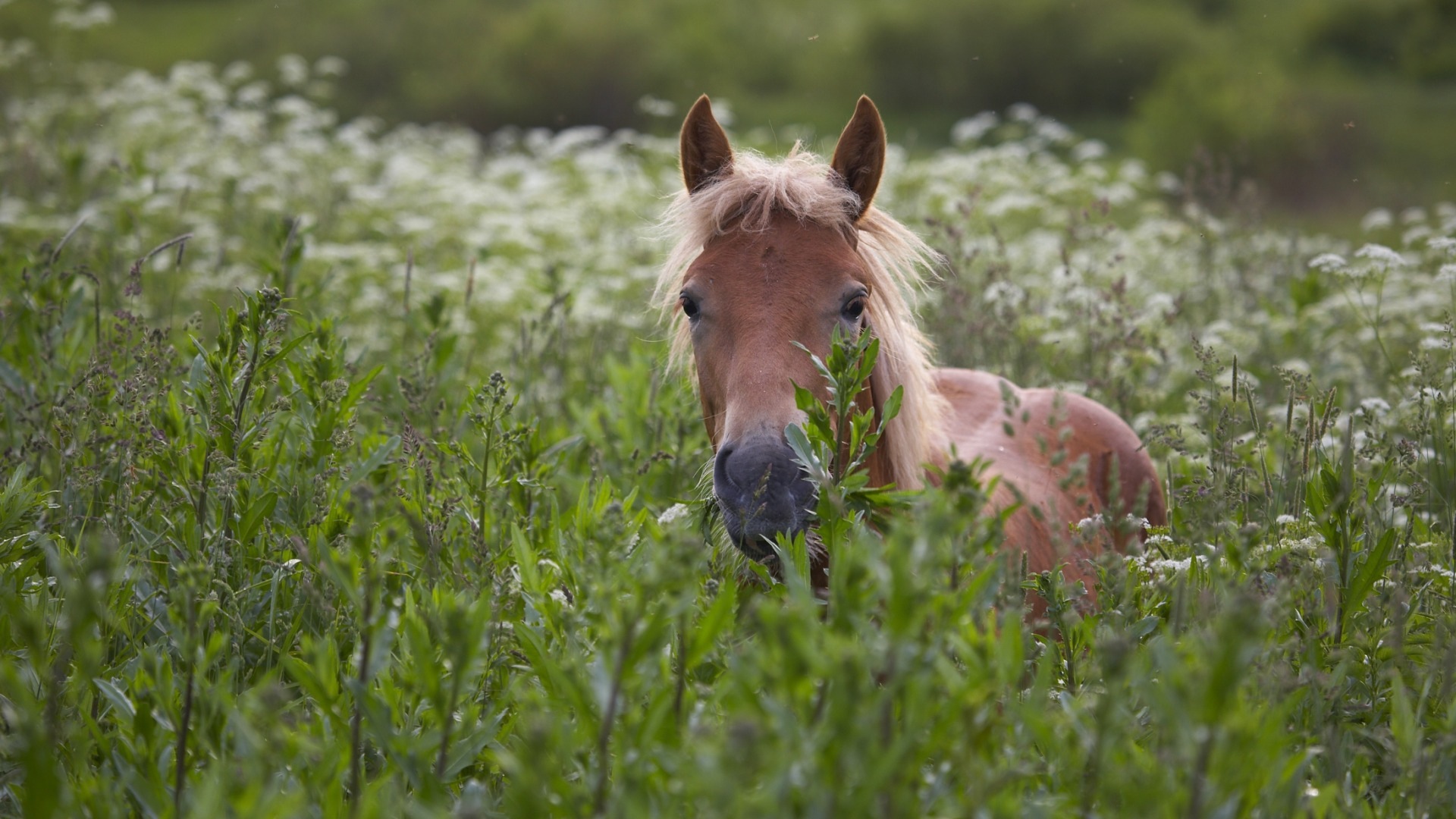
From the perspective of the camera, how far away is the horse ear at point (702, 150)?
3.31 metres

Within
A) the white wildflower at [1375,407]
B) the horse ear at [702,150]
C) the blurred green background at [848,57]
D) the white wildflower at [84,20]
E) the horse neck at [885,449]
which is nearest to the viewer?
the horse neck at [885,449]

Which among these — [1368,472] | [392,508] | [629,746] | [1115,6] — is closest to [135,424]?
[392,508]

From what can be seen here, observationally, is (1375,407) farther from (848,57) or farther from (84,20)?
(848,57)

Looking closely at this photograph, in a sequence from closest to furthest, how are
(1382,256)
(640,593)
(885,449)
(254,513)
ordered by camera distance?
(640,593) < (254,513) < (885,449) < (1382,256)

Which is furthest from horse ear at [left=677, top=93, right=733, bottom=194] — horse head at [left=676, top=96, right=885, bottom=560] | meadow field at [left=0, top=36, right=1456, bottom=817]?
meadow field at [left=0, top=36, right=1456, bottom=817]

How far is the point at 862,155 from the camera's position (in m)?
3.26

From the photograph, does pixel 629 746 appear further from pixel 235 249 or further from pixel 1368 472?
pixel 235 249

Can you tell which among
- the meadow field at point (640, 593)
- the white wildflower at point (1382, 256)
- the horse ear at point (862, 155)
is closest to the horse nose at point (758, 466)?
the meadow field at point (640, 593)

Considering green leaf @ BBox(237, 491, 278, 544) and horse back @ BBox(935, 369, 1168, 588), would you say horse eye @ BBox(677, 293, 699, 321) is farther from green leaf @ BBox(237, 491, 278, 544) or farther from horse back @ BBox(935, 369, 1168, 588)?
green leaf @ BBox(237, 491, 278, 544)

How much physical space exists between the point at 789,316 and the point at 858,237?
1.91 feet

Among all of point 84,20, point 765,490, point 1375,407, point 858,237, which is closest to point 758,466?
point 765,490

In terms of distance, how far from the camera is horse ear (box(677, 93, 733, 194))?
3.31 metres

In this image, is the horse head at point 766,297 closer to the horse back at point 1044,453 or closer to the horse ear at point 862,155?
the horse ear at point 862,155

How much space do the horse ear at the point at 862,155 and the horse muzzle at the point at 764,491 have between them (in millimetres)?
1125
